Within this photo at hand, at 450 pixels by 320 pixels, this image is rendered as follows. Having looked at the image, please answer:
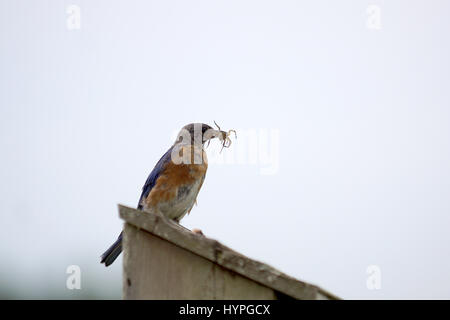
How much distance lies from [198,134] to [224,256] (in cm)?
271

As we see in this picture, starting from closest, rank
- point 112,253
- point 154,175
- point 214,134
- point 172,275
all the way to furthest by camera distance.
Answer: point 172,275
point 112,253
point 154,175
point 214,134

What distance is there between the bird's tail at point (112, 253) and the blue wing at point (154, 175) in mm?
467

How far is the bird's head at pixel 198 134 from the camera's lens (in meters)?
6.19

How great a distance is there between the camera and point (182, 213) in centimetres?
586

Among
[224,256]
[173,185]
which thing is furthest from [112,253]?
[224,256]

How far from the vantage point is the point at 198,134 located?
20.4 feet

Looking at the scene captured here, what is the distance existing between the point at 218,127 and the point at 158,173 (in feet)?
2.52

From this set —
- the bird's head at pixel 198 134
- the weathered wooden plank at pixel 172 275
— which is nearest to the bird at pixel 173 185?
the bird's head at pixel 198 134

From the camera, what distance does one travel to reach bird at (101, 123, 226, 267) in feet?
18.3

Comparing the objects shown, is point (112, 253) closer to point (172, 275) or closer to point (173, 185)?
point (173, 185)

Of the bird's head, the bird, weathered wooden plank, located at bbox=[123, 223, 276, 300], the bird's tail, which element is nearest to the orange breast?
the bird

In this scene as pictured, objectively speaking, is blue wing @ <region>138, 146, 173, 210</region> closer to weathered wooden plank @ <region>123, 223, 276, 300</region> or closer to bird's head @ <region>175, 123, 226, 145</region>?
bird's head @ <region>175, 123, 226, 145</region>
